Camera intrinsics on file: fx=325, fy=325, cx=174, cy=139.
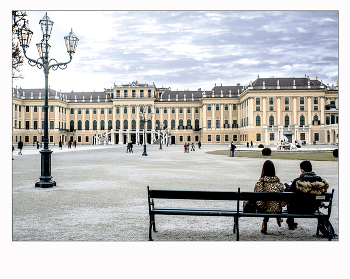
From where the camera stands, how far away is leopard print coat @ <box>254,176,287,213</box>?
4.74m

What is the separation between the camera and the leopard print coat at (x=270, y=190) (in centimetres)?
474

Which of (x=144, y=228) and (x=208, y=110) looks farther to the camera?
(x=208, y=110)

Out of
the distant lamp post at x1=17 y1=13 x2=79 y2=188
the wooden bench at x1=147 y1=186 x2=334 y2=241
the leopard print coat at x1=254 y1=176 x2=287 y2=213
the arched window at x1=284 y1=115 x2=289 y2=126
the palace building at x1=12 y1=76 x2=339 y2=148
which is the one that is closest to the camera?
the wooden bench at x1=147 y1=186 x2=334 y2=241

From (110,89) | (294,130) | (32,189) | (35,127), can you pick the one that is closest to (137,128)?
(110,89)

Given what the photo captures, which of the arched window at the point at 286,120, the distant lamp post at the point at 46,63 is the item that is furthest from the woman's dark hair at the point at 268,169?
the arched window at the point at 286,120

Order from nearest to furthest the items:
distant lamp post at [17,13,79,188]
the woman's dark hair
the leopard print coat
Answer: the leopard print coat → the woman's dark hair → distant lamp post at [17,13,79,188]

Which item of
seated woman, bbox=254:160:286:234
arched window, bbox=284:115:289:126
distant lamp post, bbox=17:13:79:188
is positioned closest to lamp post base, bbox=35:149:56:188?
distant lamp post, bbox=17:13:79:188

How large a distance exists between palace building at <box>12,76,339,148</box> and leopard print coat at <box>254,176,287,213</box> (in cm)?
5425

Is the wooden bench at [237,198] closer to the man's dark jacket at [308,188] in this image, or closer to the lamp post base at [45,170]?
the man's dark jacket at [308,188]

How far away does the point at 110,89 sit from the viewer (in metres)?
85.8

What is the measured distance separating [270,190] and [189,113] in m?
75.0

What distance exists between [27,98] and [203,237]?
7676 centimetres

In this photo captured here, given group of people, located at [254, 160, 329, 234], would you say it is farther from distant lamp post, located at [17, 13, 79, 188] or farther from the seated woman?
distant lamp post, located at [17, 13, 79, 188]

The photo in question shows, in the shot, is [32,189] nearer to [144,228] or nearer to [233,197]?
[144,228]
